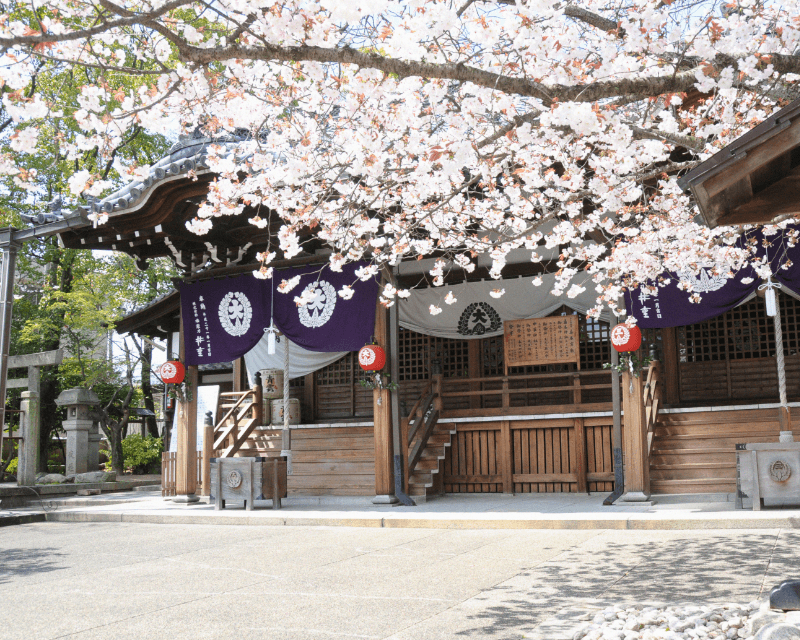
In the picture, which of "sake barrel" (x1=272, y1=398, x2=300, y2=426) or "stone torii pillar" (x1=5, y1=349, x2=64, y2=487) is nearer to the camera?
"stone torii pillar" (x1=5, y1=349, x2=64, y2=487)

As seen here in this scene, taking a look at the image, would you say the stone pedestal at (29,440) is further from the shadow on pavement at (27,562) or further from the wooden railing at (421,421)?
the wooden railing at (421,421)

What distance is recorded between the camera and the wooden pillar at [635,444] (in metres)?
10.3

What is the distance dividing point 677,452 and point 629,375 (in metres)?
1.70

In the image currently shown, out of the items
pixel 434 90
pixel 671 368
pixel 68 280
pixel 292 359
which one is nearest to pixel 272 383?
pixel 292 359

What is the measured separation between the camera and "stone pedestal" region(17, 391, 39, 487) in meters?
14.6

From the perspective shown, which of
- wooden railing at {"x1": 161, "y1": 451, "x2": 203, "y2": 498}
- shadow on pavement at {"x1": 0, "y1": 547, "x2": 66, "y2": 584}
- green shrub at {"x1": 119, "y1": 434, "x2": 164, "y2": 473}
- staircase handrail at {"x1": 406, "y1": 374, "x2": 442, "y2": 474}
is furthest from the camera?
green shrub at {"x1": 119, "y1": 434, "x2": 164, "y2": 473}

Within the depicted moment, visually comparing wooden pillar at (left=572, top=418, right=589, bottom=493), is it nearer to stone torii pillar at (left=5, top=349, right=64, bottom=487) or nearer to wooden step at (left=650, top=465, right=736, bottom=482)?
wooden step at (left=650, top=465, right=736, bottom=482)

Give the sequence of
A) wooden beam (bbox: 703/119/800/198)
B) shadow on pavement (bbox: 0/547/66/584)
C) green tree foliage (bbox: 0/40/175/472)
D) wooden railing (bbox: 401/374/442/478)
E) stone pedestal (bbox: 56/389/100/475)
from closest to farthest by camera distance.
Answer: wooden beam (bbox: 703/119/800/198) < shadow on pavement (bbox: 0/547/66/584) < wooden railing (bbox: 401/374/442/478) < stone pedestal (bbox: 56/389/100/475) < green tree foliage (bbox: 0/40/175/472)

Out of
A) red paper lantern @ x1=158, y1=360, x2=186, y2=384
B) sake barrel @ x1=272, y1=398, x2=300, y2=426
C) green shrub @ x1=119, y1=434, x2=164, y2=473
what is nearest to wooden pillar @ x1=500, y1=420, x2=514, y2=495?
sake barrel @ x1=272, y1=398, x2=300, y2=426

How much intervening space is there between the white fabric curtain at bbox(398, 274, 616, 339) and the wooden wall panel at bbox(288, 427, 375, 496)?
2.45m

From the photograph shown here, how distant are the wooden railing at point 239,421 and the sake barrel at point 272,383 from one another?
135 millimetres

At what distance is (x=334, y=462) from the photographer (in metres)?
12.9

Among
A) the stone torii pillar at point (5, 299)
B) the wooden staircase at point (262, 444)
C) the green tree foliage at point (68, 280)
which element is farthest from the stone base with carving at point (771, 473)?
the green tree foliage at point (68, 280)

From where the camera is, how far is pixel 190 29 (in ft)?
17.2
